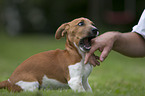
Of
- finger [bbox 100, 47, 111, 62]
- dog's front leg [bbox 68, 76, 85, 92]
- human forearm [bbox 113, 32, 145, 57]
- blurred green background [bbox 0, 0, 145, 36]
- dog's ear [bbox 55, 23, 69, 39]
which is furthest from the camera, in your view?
blurred green background [bbox 0, 0, 145, 36]

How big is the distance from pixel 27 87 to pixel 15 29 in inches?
788

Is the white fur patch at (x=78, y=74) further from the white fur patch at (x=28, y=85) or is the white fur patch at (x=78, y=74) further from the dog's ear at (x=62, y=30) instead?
the white fur patch at (x=28, y=85)

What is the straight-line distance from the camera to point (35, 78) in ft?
12.1

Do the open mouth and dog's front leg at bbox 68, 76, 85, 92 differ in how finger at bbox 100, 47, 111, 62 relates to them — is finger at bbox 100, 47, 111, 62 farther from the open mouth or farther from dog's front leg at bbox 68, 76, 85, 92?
dog's front leg at bbox 68, 76, 85, 92

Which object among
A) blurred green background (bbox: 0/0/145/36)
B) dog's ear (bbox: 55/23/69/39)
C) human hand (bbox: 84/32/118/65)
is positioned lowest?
blurred green background (bbox: 0/0/145/36)

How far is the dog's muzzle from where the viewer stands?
3.59 meters

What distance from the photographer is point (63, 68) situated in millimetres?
3771

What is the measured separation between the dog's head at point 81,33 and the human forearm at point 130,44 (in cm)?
43

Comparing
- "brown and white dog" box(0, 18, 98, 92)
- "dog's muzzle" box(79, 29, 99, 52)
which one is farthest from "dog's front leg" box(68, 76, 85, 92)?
"dog's muzzle" box(79, 29, 99, 52)

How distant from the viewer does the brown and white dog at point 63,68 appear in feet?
11.9

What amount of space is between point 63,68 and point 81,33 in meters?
0.62

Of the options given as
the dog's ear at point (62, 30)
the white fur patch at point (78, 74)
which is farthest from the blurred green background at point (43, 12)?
the white fur patch at point (78, 74)

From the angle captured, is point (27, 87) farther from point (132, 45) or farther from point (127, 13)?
point (127, 13)

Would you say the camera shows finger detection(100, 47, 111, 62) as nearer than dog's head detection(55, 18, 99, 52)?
Yes
